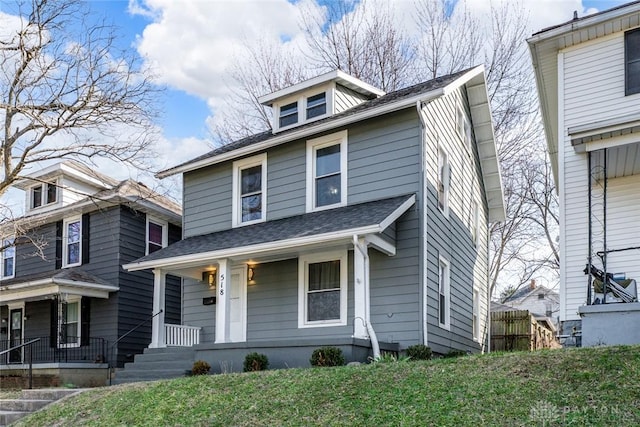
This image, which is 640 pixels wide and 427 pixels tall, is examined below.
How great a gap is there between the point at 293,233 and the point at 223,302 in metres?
1.97

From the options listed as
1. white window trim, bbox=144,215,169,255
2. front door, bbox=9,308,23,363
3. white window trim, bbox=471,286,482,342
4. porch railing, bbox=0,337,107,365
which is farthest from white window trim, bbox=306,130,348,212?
front door, bbox=9,308,23,363

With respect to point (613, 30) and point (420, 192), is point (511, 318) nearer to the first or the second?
point (420, 192)

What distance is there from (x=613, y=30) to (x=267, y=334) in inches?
335

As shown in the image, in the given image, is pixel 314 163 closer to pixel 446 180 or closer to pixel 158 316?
pixel 446 180

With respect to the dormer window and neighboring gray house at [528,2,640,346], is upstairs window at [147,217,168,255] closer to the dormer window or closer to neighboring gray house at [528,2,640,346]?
the dormer window

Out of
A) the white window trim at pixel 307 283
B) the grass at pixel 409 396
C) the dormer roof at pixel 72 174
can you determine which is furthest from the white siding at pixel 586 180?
the dormer roof at pixel 72 174

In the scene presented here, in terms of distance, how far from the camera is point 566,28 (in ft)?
35.4

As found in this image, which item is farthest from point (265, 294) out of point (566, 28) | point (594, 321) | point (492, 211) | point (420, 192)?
point (492, 211)

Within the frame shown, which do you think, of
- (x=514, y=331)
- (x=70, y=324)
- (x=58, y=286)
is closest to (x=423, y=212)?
(x=514, y=331)

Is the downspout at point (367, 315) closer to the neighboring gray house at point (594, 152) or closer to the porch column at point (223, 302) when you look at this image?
the porch column at point (223, 302)

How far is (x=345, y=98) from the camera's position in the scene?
45.6 feet

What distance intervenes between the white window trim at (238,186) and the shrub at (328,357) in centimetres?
418

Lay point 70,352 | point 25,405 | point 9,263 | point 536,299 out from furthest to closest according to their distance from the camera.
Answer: point 536,299
point 9,263
point 70,352
point 25,405

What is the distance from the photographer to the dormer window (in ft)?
59.7
